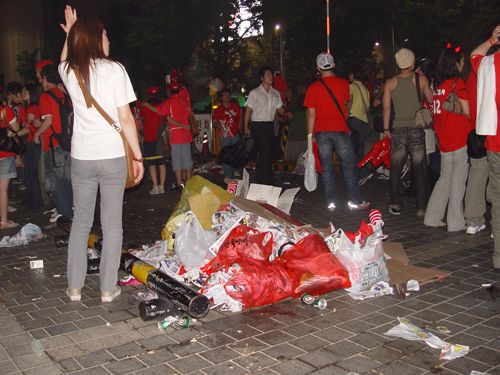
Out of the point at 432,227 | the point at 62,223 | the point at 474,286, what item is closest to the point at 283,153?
the point at 432,227

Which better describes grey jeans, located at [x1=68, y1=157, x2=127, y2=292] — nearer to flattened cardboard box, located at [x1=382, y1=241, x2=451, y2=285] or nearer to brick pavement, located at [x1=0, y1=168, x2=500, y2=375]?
brick pavement, located at [x1=0, y1=168, x2=500, y2=375]

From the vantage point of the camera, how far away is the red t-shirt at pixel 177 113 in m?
8.62

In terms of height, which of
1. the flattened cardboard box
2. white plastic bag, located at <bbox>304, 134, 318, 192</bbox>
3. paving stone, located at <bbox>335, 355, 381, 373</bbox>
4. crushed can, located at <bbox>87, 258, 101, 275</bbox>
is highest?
white plastic bag, located at <bbox>304, 134, 318, 192</bbox>

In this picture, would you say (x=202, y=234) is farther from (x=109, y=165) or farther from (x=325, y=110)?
(x=325, y=110)

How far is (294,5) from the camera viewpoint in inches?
938

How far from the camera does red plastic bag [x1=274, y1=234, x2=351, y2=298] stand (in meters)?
3.79

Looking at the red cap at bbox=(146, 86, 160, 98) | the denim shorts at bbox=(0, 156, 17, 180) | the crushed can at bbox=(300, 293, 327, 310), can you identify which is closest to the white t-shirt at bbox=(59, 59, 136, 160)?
the crushed can at bbox=(300, 293, 327, 310)

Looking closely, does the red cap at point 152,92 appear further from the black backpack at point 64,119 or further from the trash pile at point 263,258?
the trash pile at point 263,258

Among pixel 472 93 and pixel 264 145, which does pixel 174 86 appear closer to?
pixel 264 145

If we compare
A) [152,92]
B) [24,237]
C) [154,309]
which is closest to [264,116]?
[152,92]

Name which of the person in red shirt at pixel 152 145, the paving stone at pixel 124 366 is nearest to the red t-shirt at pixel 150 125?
the person in red shirt at pixel 152 145

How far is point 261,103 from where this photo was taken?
27.2 feet

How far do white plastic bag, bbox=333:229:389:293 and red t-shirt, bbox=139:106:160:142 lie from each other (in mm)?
6201

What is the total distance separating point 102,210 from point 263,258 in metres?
Answer: 1.34
